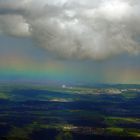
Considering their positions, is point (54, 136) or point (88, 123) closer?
point (54, 136)

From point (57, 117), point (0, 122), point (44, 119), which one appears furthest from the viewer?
point (57, 117)

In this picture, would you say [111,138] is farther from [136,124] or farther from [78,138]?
[136,124]

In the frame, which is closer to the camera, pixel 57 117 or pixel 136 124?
pixel 136 124

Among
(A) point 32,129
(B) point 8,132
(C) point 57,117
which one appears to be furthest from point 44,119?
(B) point 8,132

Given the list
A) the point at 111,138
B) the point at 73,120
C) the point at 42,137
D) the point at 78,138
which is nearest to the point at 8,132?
the point at 42,137

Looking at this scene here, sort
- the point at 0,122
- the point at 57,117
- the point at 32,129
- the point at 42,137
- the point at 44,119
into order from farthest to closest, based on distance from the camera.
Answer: the point at 57,117 → the point at 44,119 → the point at 0,122 → the point at 32,129 → the point at 42,137

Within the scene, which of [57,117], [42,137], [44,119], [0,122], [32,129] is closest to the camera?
[42,137]

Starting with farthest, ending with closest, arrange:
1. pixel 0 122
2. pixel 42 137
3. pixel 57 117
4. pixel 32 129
A: pixel 57 117 → pixel 0 122 → pixel 32 129 → pixel 42 137

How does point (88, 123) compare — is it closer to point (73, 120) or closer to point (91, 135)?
point (73, 120)
